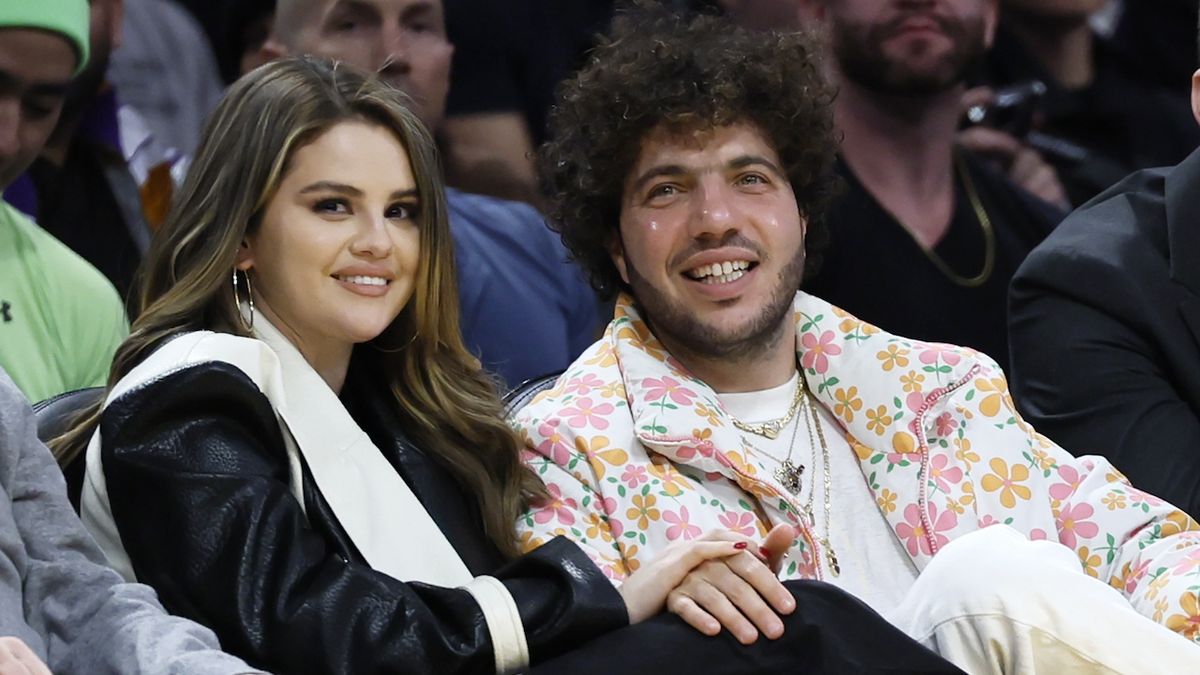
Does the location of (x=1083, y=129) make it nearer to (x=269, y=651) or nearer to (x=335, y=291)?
(x=335, y=291)

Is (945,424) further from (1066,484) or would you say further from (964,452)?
(1066,484)

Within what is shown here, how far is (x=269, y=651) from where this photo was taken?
7.71ft

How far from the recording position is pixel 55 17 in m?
3.60

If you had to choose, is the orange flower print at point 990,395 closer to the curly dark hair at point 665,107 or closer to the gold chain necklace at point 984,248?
the curly dark hair at point 665,107

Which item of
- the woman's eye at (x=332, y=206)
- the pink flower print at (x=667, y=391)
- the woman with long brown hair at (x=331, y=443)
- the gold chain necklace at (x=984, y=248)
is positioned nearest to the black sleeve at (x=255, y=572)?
the woman with long brown hair at (x=331, y=443)

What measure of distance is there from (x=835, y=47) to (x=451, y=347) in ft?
5.24

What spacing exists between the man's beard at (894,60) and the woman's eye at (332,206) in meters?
1.71

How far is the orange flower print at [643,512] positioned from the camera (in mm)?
2799

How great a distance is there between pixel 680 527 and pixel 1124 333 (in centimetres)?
85

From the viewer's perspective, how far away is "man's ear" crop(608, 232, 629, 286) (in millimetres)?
3137

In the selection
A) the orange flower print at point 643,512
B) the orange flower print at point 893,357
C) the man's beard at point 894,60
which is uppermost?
the man's beard at point 894,60

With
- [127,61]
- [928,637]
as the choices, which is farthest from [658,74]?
[127,61]

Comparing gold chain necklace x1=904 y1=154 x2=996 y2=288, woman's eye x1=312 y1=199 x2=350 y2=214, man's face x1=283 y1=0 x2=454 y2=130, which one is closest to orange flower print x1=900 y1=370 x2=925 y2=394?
woman's eye x1=312 y1=199 x2=350 y2=214

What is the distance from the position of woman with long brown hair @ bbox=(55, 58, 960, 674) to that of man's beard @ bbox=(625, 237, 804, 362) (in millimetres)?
282
